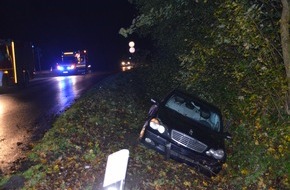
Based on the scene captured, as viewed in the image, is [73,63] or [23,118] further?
[73,63]

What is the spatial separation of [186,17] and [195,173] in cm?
641

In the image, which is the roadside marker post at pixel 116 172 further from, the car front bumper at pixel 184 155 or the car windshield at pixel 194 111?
the car windshield at pixel 194 111

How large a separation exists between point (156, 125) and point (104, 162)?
5.35 ft

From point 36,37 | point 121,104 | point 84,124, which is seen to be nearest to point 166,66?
point 121,104

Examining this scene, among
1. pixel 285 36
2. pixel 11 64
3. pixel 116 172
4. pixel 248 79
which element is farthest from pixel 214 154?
pixel 11 64

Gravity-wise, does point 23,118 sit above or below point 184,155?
above

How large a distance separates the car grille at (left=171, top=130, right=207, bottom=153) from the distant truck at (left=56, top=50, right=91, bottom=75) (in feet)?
94.2

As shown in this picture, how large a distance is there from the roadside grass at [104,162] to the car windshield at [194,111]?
3.03 feet

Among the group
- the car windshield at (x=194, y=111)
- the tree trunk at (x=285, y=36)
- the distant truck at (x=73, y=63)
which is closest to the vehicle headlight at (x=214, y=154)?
the car windshield at (x=194, y=111)

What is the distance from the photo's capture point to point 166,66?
16.8 meters

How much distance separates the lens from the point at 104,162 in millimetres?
7332

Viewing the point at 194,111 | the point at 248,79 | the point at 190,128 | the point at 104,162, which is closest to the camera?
the point at 104,162

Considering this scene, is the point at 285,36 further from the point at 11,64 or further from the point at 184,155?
the point at 11,64

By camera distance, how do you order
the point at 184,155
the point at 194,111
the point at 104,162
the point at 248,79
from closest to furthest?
the point at 104,162 → the point at 184,155 → the point at 248,79 → the point at 194,111
